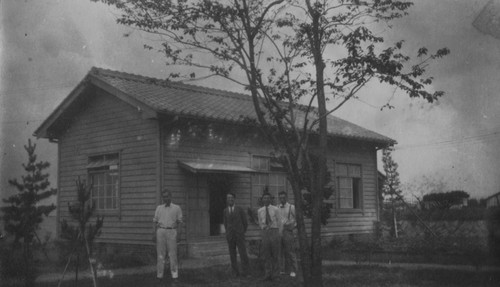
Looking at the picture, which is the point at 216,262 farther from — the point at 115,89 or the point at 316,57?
the point at 316,57

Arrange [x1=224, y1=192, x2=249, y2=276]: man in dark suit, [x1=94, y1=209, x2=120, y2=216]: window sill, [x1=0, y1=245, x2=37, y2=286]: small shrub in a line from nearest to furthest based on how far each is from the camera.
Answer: [x1=0, y1=245, x2=37, y2=286]: small shrub < [x1=224, y1=192, x2=249, y2=276]: man in dark suit < [x1=94, y1=209, x2=120, y2=216]: window sill

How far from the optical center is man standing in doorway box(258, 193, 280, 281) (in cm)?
1071

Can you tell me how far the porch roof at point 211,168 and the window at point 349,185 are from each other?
5359 millimetres

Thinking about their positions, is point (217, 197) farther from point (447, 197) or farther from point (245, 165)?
point (447, 197)

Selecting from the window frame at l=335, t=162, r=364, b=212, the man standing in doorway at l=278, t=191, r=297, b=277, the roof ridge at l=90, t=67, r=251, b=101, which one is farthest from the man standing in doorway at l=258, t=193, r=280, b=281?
the window frame at l=335, t=162, r=364, b=212

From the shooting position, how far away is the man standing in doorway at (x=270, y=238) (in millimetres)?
10713

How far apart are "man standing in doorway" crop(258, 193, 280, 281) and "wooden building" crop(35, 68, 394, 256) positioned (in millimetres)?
3347

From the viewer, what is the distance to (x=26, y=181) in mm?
13367

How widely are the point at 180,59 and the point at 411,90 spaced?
396 centimetres

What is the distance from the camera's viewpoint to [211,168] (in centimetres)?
1435

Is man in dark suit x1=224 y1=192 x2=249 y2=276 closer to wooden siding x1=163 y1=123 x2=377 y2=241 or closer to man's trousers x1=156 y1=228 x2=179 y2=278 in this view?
man's trousers x1=156 y1=228 x2=179 y2=278

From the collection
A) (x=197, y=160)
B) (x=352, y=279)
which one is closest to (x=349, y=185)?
(x=197, y=160)

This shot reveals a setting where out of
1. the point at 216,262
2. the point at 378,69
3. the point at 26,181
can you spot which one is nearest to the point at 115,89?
the point at 26,181

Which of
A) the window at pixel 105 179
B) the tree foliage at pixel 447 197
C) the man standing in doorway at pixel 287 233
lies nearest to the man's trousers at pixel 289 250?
the man standing in doorway at pixel 287 233
